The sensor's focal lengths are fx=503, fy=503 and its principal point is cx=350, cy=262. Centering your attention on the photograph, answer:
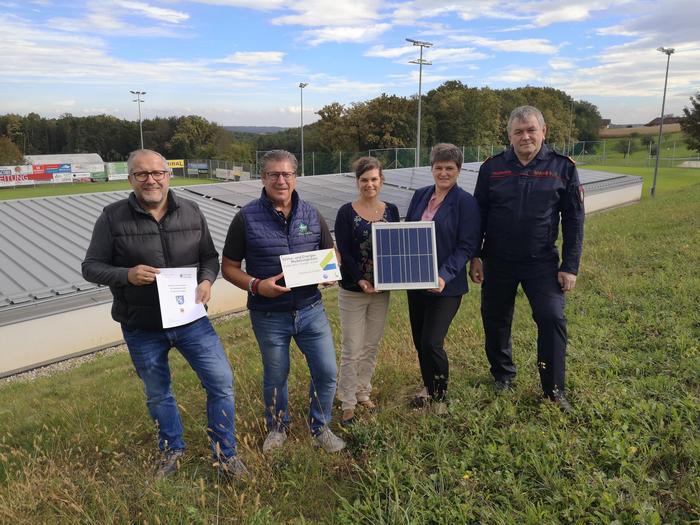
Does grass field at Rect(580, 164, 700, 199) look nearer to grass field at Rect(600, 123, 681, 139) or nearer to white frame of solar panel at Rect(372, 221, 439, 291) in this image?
grass field at Rect(600, 123, 681, 139)

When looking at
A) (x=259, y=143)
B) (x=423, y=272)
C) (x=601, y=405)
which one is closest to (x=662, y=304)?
(x=601, y=405)

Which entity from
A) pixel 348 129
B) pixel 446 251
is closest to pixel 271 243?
pixel 446 251

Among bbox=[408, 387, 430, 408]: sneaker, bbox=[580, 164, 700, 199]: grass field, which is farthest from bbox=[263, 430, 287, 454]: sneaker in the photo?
bbox=[580, 164, 700, 199]: grass field

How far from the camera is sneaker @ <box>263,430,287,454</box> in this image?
350 centimetres

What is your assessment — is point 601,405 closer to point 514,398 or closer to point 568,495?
point 514,398

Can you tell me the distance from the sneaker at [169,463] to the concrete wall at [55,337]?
22.8 ft

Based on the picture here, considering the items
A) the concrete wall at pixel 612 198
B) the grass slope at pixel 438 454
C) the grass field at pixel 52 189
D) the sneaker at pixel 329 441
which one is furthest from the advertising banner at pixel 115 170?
the sneaker at pixel 329 441

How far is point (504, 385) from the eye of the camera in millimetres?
4121

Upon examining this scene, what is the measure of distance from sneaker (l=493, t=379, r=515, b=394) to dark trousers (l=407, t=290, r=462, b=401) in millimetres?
500

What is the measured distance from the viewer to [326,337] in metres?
3.60

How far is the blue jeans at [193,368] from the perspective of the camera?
3.24 m

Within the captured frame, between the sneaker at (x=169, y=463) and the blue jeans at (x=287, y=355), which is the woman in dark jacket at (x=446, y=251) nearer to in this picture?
the blue jeans at (x=287, y=355)

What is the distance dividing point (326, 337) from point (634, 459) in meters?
2.09

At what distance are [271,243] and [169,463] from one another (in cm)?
163
